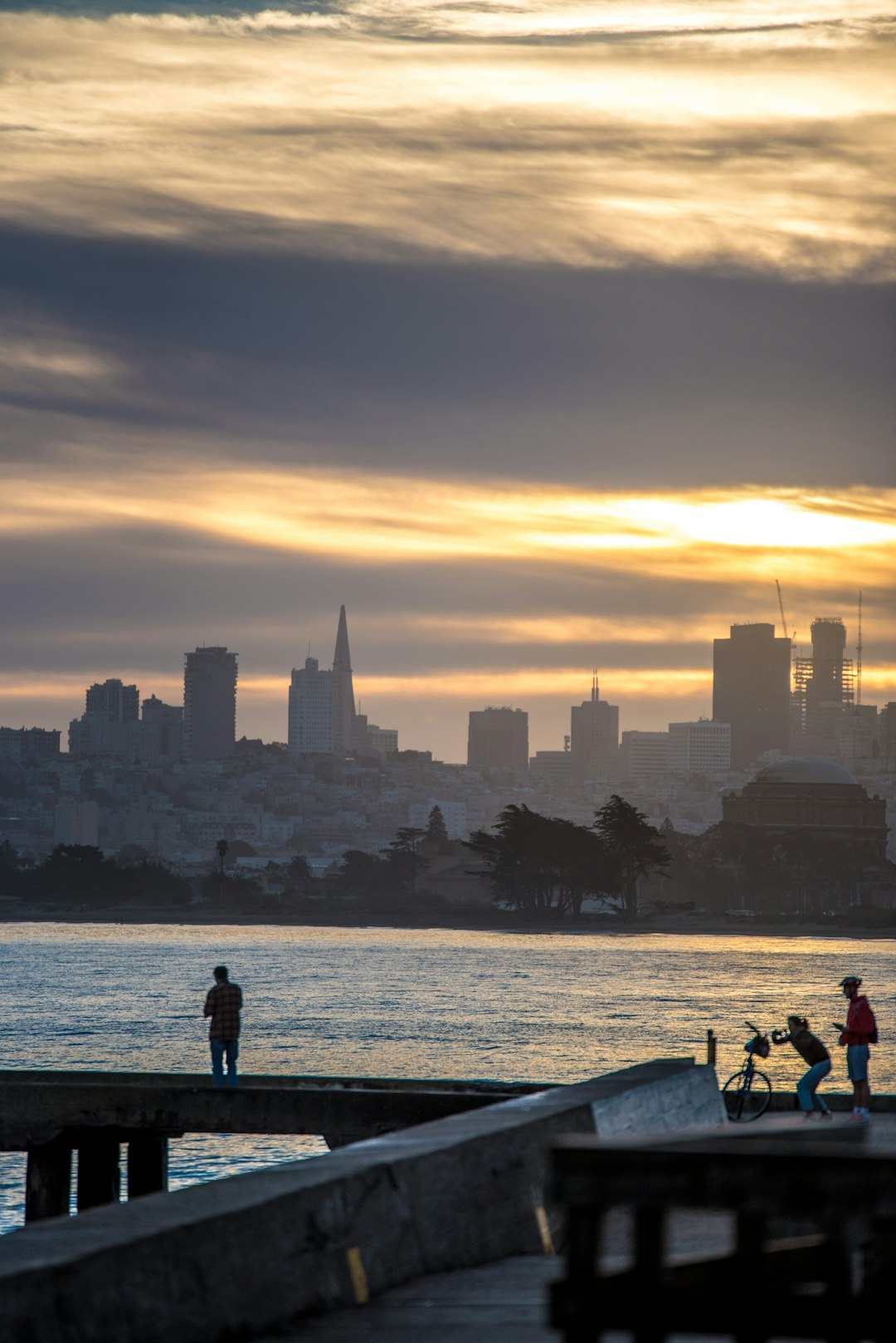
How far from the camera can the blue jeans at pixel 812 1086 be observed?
1861 cm

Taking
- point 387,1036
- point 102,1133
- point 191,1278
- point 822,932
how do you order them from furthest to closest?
point 822,932
point 387,1036
point 102,1133
point 191,1278

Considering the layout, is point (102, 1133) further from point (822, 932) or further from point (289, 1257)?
point (822, 932)

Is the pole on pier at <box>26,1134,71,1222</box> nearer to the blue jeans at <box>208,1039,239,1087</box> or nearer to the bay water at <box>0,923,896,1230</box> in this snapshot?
the blue jeans at <box>208,1039,239,1087</box>

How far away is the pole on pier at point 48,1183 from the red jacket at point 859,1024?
8.30 m

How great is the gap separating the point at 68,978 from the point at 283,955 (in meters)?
37.4

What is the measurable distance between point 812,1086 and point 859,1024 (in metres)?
0.94

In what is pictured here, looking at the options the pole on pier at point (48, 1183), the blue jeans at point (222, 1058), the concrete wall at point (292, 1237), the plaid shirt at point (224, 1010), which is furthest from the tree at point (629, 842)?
the concrete wall at point (292, 1237)

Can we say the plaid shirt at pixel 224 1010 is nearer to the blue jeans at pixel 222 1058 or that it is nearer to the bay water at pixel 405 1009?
the blue jeans at pixel 222 1058

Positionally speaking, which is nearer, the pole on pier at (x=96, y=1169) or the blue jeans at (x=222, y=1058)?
the pole on pier at (x=96, y=1169)

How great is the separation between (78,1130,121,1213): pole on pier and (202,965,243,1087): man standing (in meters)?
1.73

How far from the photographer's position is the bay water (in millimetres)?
50812

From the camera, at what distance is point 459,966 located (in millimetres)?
122625

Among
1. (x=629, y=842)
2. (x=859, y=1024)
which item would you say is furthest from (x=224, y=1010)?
(x=629, y=842)

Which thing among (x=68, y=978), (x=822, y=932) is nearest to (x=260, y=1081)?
(x=68, y=978)
